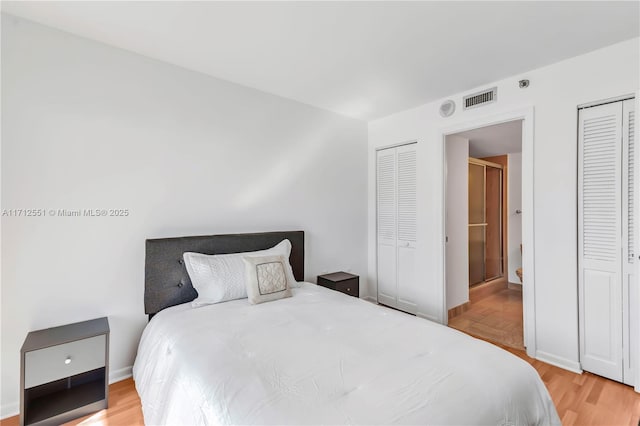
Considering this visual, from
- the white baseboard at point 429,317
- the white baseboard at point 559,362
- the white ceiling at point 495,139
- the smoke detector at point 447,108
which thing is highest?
the smoke detector at point 447,108

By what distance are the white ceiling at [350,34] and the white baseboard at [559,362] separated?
95.3 inches

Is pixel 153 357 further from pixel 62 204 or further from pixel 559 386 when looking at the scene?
pixel 559 386

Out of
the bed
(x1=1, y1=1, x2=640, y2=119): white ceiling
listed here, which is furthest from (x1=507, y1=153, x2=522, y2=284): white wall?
the bed

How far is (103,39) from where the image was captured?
85.7 inches

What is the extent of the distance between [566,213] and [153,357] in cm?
317

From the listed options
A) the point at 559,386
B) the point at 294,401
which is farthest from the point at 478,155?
the point at 294,401

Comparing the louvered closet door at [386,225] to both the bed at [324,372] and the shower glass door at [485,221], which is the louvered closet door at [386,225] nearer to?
the shower glass door at [485,221]

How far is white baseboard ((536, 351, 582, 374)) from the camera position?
2367 millimetres

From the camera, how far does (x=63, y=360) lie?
1.82 metres

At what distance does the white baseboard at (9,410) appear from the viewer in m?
1.87

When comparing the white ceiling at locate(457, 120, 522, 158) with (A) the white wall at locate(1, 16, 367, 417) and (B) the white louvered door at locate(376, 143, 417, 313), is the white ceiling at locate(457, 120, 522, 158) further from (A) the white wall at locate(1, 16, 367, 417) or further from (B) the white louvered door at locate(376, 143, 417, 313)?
(A) the white wall at locate(1, 16, 367, 417)

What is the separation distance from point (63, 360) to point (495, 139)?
4694mm

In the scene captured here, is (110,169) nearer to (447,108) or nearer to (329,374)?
(329,374)

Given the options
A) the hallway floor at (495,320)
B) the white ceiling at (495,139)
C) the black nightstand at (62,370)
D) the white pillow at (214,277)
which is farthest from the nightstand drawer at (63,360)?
the white ceiling at (495,139)
